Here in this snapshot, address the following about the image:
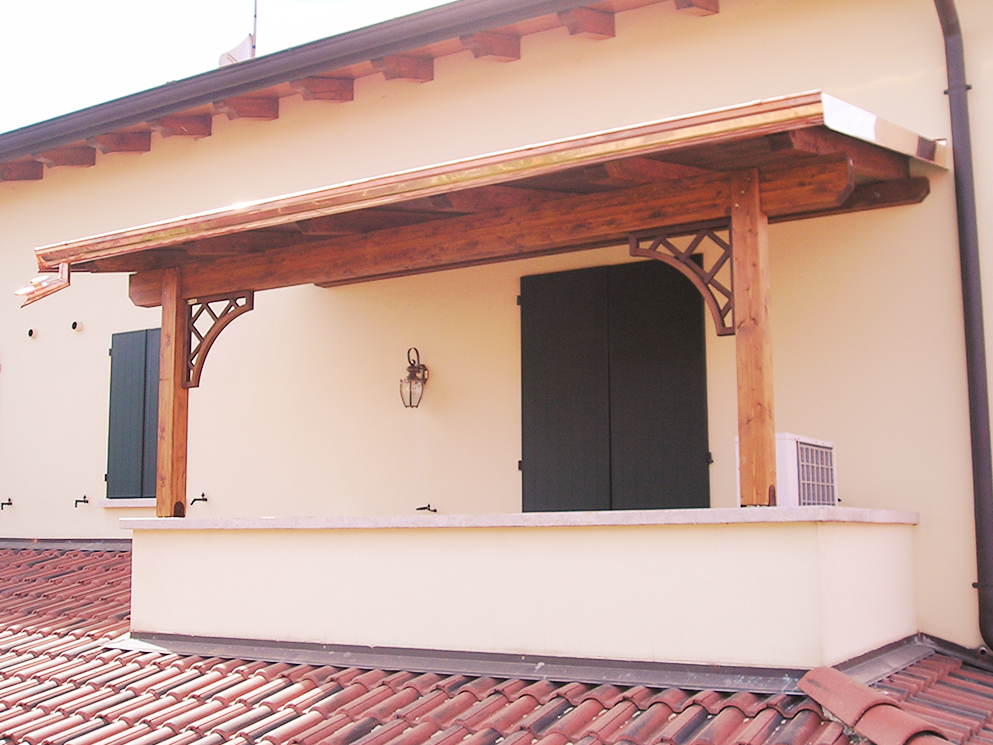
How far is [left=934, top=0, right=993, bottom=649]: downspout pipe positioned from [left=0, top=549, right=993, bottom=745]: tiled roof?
2.09 feet

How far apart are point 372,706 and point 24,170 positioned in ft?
26.9

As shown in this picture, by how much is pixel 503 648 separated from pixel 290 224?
2.92 m

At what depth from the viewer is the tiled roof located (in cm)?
439

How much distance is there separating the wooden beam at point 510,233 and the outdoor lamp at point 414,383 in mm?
951

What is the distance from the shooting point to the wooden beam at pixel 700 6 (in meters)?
7.24

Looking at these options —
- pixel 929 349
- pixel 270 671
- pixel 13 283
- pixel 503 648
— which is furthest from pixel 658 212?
pixel 13 283

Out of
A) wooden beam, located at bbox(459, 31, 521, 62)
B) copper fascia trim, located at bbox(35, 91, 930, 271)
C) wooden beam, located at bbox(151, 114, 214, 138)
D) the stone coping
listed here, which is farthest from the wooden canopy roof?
wooden beam, located at bbox(151, 114, 214, 138)

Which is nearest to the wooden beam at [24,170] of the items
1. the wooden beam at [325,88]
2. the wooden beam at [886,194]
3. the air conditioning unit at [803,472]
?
the wooden beam at [325,88]

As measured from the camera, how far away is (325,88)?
8930 millimetres

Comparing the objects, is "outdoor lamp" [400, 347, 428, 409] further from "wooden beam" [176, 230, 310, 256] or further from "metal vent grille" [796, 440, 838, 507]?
"metal vent grille" [796, 440, 838, 507]

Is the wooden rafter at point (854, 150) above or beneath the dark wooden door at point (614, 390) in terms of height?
above

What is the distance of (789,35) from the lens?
7055mm

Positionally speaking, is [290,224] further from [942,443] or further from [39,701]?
[942,443]

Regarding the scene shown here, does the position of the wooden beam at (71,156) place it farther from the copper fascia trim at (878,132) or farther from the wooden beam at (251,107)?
the copper fascia trim at (878,132)
